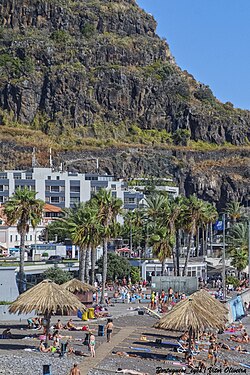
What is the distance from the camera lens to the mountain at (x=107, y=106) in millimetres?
155625

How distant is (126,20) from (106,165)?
4768cm

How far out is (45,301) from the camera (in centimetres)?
Result: 3603

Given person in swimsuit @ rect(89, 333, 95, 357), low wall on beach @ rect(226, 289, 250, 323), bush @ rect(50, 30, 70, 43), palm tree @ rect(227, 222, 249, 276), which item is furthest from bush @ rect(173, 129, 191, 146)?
person in swimsuit @ rect(89, 333, 95, 357)

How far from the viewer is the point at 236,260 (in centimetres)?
8781

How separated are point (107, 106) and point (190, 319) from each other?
133 m

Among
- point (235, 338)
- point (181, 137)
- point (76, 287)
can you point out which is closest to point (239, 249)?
point (76, 287)

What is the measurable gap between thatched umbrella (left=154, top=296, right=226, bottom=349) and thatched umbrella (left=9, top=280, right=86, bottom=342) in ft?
15.0

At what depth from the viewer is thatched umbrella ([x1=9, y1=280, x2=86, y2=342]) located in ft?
117

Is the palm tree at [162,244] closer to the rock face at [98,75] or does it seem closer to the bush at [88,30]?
the rock face at [98,75]

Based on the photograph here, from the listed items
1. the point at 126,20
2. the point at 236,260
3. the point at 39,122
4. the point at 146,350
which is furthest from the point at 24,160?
the point at 146,350

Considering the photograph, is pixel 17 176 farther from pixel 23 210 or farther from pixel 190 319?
pixel 190 319

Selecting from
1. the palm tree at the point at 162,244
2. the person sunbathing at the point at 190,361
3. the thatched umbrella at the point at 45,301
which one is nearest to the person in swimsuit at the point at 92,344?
the thatched umbrella at the point at 45,301

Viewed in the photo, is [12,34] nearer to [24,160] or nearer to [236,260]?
[24,160]

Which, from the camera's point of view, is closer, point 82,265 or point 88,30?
point 82,265
